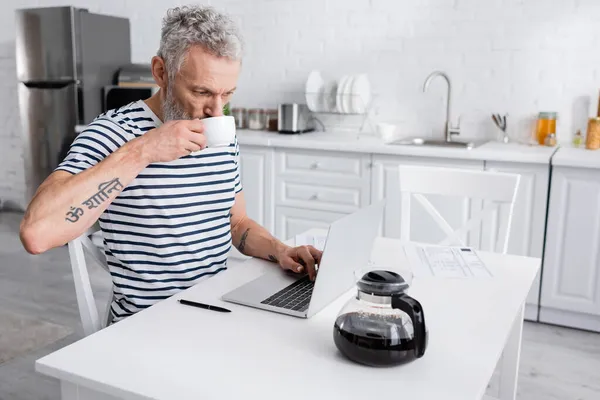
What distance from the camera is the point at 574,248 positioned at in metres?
2.85

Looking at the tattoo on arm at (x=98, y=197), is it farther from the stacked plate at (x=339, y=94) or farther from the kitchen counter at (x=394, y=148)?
the stacked plate at (x=339, y=94)

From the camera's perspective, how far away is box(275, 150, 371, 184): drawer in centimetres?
329

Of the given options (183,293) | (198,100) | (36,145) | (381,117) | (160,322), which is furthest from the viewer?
(36,145)

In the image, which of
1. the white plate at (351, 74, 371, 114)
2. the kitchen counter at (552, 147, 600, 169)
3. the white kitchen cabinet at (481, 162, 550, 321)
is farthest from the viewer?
the white plate at (351, 74, 371, 114)

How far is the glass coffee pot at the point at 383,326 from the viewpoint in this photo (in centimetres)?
98

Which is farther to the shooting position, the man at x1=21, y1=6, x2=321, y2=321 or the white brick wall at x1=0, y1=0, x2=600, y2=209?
the white brick wall at x1=0, y1=0, x2=600, y2=209

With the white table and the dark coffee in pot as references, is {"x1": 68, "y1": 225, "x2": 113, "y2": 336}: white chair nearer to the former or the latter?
the white table

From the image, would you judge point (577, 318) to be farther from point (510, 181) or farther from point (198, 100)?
point (198, 100)

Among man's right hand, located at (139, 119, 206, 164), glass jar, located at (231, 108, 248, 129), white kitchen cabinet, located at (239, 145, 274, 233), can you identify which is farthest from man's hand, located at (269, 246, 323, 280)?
glass jar, located at (231, 108, 248, 129)

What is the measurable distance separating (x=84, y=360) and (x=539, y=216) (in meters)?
2.39

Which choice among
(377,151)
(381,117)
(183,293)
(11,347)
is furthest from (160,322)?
(381,117)

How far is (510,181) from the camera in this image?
2039mm

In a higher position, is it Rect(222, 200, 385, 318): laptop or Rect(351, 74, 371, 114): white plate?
Rect(351, 74, 371, 114): white plate

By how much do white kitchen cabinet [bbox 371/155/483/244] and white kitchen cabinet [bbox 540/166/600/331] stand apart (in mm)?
351
